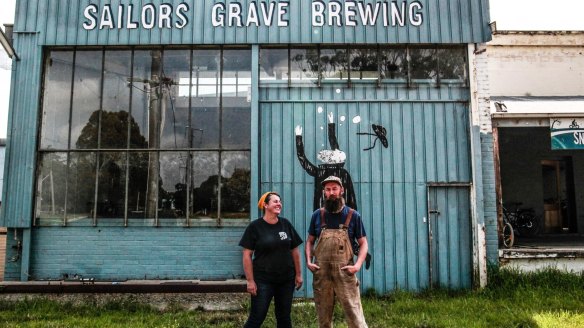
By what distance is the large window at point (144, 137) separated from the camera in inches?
311

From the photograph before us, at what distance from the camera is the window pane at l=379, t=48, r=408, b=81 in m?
8.27

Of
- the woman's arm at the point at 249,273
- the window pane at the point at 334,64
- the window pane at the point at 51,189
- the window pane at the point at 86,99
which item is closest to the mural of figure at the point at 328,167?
the window pane at the point at 334,64

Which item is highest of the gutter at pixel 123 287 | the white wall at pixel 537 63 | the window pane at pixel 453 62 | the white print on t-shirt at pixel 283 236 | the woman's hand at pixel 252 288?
the white wall at pixel 537 63

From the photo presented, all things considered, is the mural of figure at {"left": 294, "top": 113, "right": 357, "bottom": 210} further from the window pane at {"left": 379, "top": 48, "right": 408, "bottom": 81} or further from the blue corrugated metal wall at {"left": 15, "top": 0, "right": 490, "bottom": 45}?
the blue corrugated metal wall at {"left": 15, "top": 0, "right": 490, "bottom": 45}

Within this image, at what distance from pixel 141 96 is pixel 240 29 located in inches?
87.2

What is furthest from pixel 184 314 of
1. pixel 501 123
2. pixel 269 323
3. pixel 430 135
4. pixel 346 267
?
pixel 501 123

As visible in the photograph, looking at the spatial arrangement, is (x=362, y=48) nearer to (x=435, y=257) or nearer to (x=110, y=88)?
(x=435, y=257)

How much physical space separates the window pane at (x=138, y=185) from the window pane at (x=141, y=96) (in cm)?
22

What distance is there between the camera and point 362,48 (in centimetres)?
831

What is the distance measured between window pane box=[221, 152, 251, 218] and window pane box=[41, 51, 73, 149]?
2.98 metres

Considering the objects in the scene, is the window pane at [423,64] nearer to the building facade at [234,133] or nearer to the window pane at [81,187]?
the building facade at [234,133]

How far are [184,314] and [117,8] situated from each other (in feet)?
18.5

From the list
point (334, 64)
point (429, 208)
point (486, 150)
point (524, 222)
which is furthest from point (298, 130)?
point (524, 222)

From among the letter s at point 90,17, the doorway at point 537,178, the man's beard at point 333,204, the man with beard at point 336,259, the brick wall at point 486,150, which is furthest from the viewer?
the doorway at point 537,178
